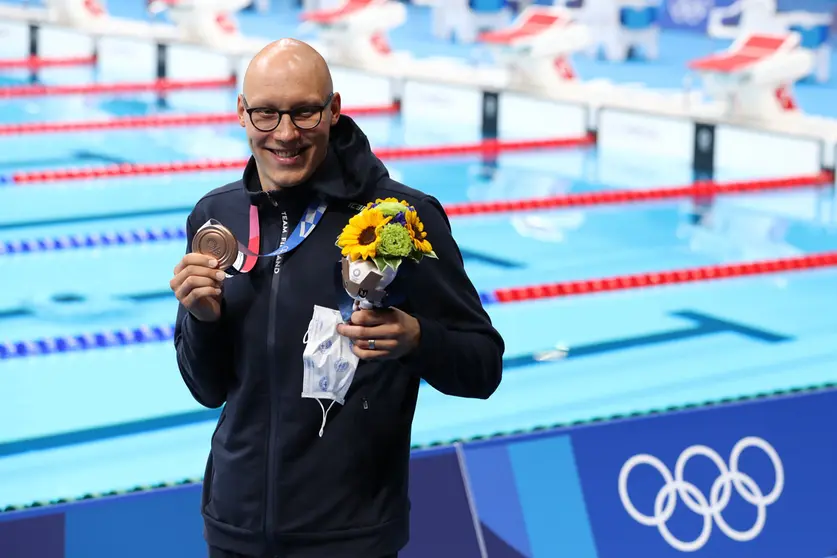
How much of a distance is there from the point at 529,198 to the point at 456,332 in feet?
19.8

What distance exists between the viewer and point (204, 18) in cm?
1236

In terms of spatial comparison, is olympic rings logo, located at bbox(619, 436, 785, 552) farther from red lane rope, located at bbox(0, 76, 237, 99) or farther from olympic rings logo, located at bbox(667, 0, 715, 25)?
olympic rings logo, located at bbox(667, 0, 715, 25)

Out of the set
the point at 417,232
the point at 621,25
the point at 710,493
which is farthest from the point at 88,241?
the point at 621,25

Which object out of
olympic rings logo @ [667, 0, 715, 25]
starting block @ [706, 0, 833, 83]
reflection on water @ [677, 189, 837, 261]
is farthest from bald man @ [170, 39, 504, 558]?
olympic rings logo @ [667, 0, 715, 25]

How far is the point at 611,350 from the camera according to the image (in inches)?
205

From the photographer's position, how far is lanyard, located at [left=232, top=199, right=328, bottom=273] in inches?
69.0

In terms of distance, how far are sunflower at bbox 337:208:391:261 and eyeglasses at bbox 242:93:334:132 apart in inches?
6.7

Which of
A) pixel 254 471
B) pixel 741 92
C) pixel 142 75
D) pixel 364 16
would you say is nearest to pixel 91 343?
pixel 254 471

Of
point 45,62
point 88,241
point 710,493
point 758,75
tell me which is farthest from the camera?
point 45,62

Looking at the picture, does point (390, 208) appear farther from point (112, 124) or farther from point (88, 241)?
point (112, 124)

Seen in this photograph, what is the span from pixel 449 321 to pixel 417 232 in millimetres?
187

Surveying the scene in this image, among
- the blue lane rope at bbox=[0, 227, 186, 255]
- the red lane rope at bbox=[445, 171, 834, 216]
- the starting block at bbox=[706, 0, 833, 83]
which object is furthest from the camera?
the starting block at bbox=[706, 0, 833, 83]

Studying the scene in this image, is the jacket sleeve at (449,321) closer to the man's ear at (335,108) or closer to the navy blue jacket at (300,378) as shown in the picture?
the navy blue jacket at (300,378)

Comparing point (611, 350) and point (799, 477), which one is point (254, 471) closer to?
point (799, 477)
